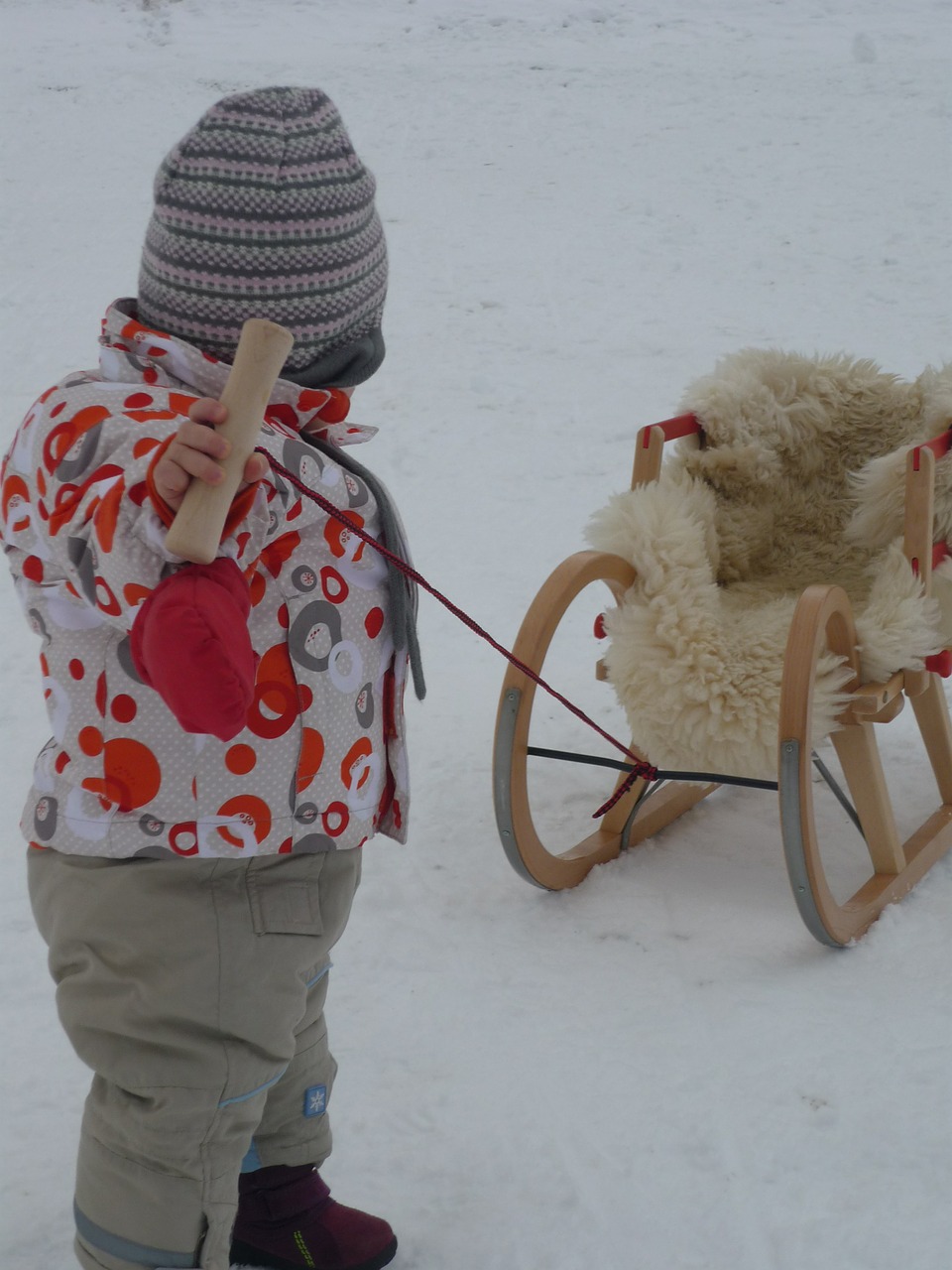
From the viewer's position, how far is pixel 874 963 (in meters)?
2.05

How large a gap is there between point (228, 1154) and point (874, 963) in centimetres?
123

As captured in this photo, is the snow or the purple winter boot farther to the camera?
the snow

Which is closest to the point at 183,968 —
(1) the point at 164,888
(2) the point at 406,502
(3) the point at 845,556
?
(1) the point at 164,888

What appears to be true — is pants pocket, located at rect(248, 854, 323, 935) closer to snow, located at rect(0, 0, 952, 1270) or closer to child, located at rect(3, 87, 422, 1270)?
child, located at rect(3, 87, 422, 1270)

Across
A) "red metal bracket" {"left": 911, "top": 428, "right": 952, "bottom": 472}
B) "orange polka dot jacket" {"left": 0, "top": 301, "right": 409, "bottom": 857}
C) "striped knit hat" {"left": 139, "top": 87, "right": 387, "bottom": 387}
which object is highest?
"striped knit hat" {"left": 139, "top": 87, "right": 387, "bottom": 387}

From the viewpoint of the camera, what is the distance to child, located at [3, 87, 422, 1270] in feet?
3.80

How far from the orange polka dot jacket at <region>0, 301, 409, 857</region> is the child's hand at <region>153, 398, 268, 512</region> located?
80 mm

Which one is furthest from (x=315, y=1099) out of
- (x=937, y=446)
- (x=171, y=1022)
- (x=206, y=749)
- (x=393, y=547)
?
(x=937, y=446)

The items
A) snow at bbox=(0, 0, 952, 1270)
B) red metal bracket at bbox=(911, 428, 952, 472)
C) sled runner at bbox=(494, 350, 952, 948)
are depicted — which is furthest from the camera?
red metal bracket at bbox=(911, 428, 952, 472)

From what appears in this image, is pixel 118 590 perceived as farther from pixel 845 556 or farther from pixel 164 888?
pixel 845 556

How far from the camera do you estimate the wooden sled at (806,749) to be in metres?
1.95

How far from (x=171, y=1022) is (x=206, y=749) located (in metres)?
0.26

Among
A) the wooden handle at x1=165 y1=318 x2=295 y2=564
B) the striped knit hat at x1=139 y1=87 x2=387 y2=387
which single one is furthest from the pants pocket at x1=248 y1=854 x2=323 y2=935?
the striped knit hat at x1=139 y1=87 x2=387 y2=387

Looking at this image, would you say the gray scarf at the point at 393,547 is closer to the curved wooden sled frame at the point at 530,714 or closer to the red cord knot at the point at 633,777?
the curved wooden sled frame at the point at 530,714
